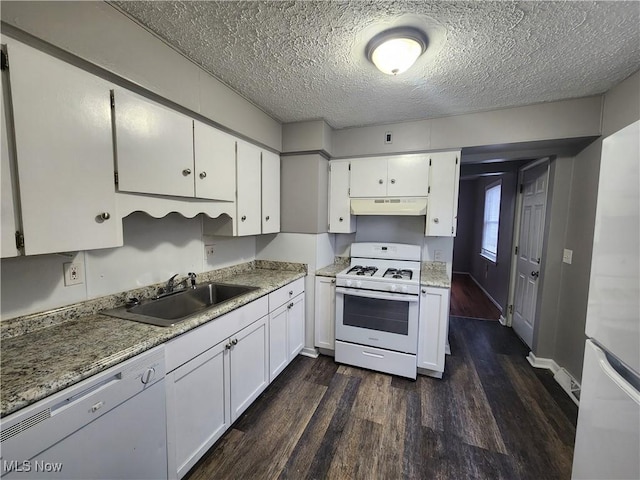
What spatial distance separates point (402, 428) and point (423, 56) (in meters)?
2.45

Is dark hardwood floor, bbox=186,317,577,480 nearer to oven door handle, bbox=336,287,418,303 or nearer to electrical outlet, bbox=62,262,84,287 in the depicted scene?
oven door handle, bbox=336,287,418,303

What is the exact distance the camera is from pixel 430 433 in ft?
5.79

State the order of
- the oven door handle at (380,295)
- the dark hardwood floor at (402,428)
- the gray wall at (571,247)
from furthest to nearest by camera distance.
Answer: the oven door handle at (380,295)
the gray wall at (571,247)
the dark hardwood floor at (402,428)

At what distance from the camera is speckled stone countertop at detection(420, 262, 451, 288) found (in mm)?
2276

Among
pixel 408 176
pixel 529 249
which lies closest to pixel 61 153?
pixel 408 176

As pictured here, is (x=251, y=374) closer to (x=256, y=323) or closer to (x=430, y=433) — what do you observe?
(x=256, y=323)

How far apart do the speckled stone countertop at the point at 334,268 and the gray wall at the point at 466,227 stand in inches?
173

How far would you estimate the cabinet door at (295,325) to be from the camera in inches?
95.2

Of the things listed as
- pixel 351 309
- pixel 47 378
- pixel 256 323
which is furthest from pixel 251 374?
pixel 47 378

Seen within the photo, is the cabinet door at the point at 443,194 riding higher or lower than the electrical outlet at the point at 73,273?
higher

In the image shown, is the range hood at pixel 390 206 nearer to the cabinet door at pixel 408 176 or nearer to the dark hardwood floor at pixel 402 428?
the cabinet door at pixel 408 176

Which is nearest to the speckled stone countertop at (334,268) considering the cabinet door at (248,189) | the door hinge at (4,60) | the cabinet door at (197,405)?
the cabinet door at (248,189)

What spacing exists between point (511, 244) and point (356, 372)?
109 inches

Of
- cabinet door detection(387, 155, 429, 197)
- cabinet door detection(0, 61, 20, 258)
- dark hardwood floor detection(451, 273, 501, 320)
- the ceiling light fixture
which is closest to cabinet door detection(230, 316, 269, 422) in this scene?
cabinet door detection(0, 61, 20, 258)
